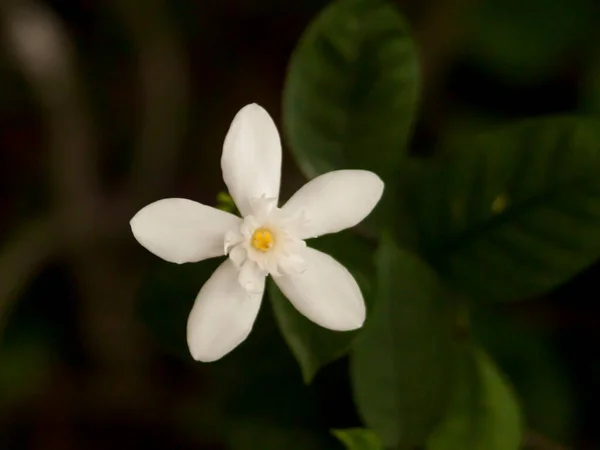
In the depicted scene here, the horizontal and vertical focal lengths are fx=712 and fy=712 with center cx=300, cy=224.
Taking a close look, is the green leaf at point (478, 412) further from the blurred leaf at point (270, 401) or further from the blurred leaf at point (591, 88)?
the blurred leaf at point (591, 88)

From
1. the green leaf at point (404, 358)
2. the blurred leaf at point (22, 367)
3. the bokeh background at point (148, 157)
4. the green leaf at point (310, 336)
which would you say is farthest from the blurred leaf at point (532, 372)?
the blurred leaf at point (22, 367)

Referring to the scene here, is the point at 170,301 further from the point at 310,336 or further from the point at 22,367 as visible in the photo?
the point at 22,367

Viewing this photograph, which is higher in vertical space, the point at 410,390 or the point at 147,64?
the point at 147,64

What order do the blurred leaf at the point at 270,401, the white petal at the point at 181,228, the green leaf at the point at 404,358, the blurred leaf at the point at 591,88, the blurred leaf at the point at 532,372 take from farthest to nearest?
the blurred leaf at the point at 591,88 → the blurred leaf at the point at 532,372 → the blurred leaf at the point at 270,401 → the green leaf at the point at 404,358 → the white petal at the point at 181,228

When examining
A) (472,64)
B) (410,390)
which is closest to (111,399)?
(410,390)

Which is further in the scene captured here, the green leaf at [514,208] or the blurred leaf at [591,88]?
the blurred leaf at [591,88]

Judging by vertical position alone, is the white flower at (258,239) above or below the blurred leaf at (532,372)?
above

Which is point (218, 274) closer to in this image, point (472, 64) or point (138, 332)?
point (138, 332)

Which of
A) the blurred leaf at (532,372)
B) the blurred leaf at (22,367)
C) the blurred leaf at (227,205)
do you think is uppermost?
the blurred leaf at (227,205)
